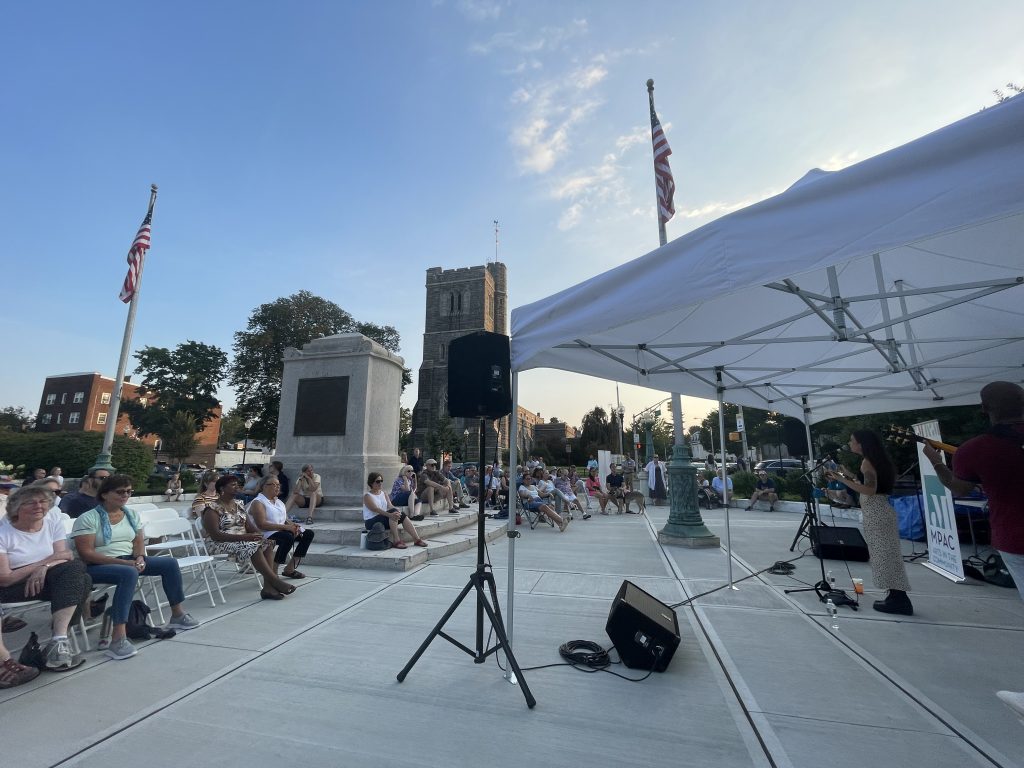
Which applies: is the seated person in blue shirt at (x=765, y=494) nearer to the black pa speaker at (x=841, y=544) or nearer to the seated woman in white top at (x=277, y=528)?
the black pa speaker at (x=841, y=544)

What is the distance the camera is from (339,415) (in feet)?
29.0

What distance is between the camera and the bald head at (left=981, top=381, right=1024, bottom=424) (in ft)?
9.00

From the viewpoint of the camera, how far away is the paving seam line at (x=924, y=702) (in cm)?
229

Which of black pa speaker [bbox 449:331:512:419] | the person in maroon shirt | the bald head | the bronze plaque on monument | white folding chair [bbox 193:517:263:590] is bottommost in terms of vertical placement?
white folding chair [bbox 193:517:263:590]

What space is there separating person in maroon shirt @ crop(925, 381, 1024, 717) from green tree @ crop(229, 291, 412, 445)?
114ft

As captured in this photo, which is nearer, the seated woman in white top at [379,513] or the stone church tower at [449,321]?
the seated woman in white top at [379,513]

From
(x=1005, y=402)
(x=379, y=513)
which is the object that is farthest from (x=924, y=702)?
(x=379, y=513)

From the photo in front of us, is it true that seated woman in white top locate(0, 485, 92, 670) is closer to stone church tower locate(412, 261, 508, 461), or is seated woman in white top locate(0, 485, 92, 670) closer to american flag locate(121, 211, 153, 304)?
american flag locate(121, 211, 153, 304)

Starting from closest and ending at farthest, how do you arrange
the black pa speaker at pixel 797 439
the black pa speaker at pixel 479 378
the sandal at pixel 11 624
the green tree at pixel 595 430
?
the black pa speaker at pixel 479 378 → the sandal at pixel 11 624 → the black pa speaker at pixel 797 439 → the green tree at pixel 595 430

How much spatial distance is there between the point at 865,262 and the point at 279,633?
20.7ft

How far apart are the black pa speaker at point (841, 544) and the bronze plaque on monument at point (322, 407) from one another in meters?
8.46

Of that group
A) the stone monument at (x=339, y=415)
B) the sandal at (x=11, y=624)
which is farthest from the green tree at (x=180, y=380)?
the sandal at (x=11, y=624)

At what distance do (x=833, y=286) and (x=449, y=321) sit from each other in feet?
191

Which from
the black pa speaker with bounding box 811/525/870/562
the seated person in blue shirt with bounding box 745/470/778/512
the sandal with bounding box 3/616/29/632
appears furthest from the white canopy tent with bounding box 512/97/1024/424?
the seated person in blue shirt with bounding box 745/470/778/512
